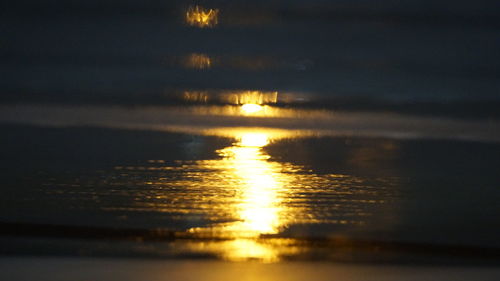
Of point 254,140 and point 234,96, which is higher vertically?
point 234,96

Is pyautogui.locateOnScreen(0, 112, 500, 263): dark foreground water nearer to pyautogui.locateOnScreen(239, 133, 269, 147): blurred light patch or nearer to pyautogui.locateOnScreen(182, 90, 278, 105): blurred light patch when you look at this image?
pyautogui.locateOnScreen(239, 133, 269, 147): blurred light patch

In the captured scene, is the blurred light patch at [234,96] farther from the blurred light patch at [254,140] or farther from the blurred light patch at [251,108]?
the blurred light patch at [254,140]

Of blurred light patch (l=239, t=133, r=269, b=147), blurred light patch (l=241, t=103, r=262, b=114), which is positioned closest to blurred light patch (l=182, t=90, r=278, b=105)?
blurred light patch (l=241, t=103, r=262, b=114)

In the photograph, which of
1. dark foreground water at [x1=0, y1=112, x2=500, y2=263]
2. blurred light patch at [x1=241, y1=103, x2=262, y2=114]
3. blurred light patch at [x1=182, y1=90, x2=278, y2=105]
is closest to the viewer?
dark foreground water at [x1=0, y1=112, x2=500, y2=263]

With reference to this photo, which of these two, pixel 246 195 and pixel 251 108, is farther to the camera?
pixel 251 108

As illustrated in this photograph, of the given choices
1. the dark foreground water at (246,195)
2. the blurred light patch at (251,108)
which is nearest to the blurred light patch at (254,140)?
the dark foreground water at (246,195)

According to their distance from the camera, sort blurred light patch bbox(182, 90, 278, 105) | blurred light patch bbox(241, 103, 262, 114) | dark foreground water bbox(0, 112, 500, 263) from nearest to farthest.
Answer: dark foreground water bbox(0, 112, 500, 263), blurred light patch bbox(182, 90, 278, 105), blurred light patch bbox(241, 103, 262, 114)

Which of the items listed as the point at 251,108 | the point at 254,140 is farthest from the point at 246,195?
the point at 251,108

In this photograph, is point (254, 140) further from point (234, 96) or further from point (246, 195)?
point (246, 195)

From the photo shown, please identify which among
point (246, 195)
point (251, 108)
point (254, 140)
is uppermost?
point (251, 108)

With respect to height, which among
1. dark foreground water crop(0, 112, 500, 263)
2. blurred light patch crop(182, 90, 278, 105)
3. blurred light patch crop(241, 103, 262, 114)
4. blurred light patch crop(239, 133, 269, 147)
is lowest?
dark foreground water crop(0, 112, 500, 263)

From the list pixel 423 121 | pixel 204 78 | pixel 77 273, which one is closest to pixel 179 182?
pixel 204 78

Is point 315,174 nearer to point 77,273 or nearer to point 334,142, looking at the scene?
point 334,142

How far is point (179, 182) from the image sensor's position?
4.60 metres
